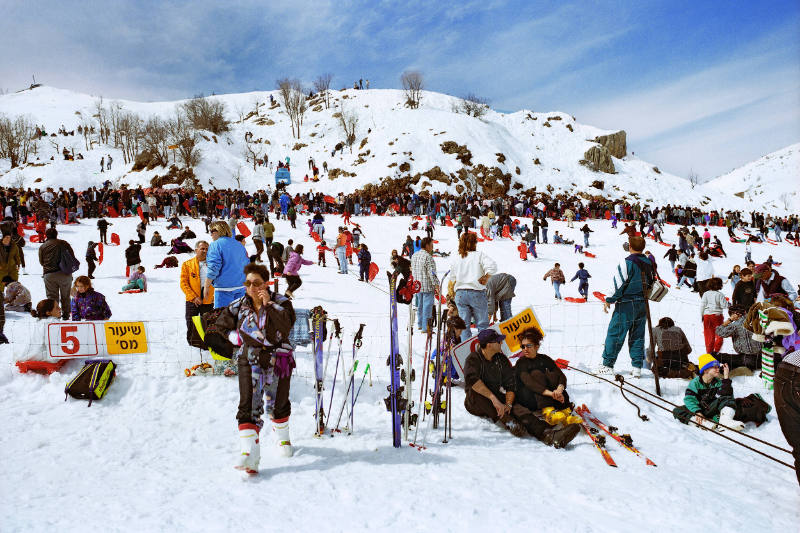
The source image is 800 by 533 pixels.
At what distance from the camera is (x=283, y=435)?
4.18 meters

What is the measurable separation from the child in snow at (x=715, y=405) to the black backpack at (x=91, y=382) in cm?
733

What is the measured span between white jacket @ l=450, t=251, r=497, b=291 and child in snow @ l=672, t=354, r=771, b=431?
303cm

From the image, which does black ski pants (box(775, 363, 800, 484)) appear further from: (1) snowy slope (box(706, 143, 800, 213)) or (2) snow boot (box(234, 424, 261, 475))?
(1) snowy slope (box(706, 143, 800, 213))

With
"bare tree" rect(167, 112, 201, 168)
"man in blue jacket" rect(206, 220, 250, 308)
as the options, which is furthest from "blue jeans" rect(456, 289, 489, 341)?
"bare tree" rect(167, 112, 201, 168)

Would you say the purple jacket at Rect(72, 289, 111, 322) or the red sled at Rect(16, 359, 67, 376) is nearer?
the red sled at Rect(16, 359, 67, 376)

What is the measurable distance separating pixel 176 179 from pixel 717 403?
51.5 meters

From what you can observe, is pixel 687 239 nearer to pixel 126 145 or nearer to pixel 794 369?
pixel 794 369

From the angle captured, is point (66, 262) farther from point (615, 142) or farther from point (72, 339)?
point (615, 142)

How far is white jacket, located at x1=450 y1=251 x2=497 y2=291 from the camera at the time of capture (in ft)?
21.8

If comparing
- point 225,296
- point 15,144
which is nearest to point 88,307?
point 225,296

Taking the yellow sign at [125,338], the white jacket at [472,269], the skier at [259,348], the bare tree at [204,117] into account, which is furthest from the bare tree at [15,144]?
the skier at [259,348]

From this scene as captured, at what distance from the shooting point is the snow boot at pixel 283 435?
13.6 ft

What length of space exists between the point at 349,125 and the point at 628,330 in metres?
63.6

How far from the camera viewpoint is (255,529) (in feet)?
9.91
